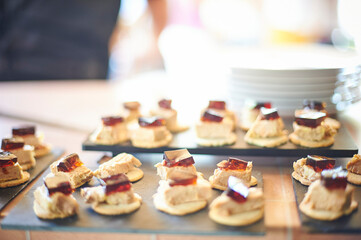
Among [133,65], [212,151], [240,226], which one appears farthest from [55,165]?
[133,65]

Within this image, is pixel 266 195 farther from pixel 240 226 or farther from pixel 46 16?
pixel 46 16

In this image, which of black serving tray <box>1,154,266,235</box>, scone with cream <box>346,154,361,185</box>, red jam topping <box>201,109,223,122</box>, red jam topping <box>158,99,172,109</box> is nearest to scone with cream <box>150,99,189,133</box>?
red jam topping <box>158,99,172,109</box>

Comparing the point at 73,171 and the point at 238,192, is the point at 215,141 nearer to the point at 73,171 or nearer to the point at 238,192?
the point at 238,192

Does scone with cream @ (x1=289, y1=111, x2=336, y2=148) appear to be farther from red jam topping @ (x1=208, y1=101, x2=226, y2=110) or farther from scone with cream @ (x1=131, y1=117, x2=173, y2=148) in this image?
scone with cream @ (x1=131, y1=117, x2=173, y2=148)

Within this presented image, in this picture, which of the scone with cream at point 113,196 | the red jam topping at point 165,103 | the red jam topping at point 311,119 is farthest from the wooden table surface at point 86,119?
the red jam topping at point 165,103

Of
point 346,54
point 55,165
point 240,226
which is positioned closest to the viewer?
point 240,226

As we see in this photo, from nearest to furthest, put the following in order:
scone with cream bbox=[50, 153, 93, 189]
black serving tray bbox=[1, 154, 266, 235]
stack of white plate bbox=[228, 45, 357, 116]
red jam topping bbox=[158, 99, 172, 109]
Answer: black serving tray bbox=[1, 154, 266, 235] < scone with cream bbox=[50, 153, 93, 189] < stack of white plate bbox=[228, 45, 357, 116] < red jam topping bbox=[158, 99, 172, 109]

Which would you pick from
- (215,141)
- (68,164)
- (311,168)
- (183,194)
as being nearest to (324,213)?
(311,168)
